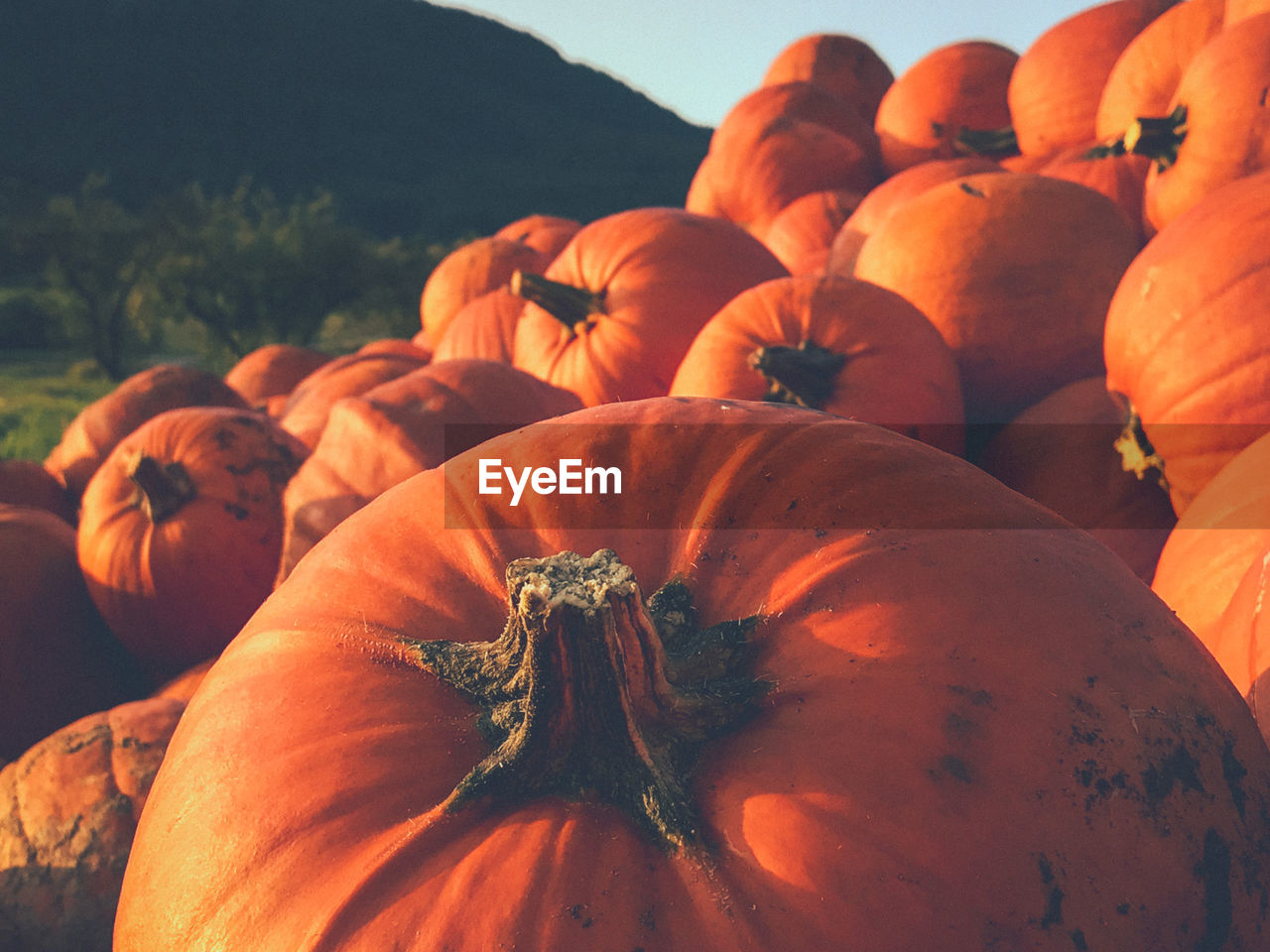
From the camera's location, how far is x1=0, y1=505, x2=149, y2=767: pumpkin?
3.03 meters

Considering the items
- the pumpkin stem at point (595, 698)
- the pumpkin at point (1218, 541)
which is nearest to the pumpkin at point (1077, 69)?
the pumpkin at point (1218, 541)

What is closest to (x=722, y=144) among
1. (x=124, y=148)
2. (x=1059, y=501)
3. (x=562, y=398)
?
(x=562, y=398)

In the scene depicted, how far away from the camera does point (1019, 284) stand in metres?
2.73

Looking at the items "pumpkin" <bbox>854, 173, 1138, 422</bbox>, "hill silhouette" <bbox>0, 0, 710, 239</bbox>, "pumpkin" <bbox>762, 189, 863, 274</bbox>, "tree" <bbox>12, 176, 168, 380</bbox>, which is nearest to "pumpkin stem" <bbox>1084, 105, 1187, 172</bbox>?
"pumpkin" <bbox>854, 173, 1138, 422</bbox>

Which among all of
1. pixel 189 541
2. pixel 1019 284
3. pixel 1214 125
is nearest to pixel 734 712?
pixel 1019 284

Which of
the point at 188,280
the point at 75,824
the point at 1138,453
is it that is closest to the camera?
the point at 75,824

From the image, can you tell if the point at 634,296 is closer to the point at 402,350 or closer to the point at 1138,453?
the point at 1138,453

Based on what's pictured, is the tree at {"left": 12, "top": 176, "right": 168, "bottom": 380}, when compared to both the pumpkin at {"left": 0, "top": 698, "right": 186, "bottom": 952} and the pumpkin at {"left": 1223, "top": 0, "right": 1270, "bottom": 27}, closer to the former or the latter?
the pumpkin at {"left": 0, "top": 698, "right": 186, "bottom": 952}

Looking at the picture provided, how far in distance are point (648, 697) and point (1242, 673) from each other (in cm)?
103

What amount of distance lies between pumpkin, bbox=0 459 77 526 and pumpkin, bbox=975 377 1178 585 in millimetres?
3999

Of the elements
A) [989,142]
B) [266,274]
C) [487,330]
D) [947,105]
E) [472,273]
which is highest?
[947,105]

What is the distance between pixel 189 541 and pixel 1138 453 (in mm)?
2983

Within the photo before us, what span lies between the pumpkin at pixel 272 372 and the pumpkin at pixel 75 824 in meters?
4.07

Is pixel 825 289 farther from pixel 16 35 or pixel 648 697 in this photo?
pixel 16 35
